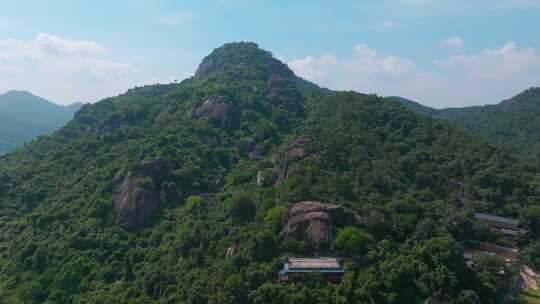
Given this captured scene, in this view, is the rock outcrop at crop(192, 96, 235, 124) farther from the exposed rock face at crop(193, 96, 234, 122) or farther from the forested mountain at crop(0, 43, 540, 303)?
the forested mountain at crop(0, 43, 540, 303)

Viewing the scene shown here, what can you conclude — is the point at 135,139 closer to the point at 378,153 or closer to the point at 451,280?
the point at 378,153

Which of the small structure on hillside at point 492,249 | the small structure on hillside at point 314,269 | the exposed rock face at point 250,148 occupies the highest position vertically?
the exposed rock face at point 250,148

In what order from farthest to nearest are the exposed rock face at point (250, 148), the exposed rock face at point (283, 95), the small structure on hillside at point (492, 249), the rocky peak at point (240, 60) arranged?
the rocky peak at point (240, 60), the exposed rock face at point (283, 95), the exposed rock face at point (250, 148), the small structure on hillside at point (492, 249)

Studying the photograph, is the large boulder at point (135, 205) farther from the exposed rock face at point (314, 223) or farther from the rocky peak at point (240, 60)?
the rocky peak at point (240, 60)

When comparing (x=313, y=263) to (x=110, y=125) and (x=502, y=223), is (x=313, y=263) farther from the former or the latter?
(x=110, y=125)

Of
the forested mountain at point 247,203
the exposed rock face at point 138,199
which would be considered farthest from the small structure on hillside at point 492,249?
the exposed rock face at point 138,199

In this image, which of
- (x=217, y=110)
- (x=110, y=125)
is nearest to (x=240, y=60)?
(x=217, y=110)
